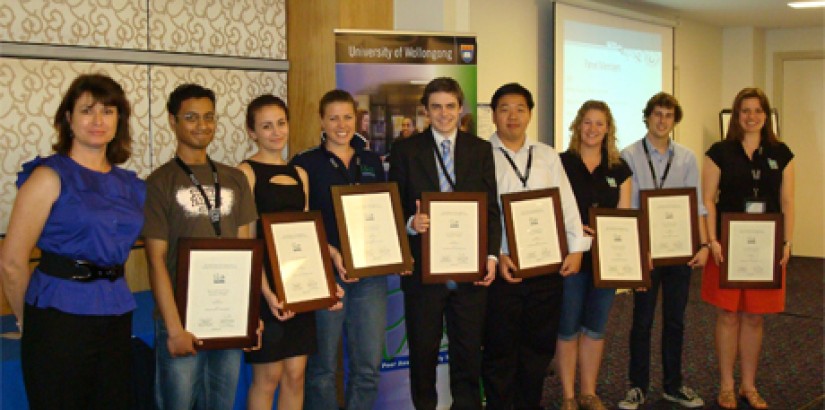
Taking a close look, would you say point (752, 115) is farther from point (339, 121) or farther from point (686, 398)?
point (339, 121)

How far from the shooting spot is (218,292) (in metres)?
2.95

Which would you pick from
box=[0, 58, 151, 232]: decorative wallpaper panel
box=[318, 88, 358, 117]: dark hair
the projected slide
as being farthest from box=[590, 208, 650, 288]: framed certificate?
the projected slide

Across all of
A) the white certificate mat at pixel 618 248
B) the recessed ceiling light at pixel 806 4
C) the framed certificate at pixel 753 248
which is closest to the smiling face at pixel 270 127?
the white certificate mat at pixel 618 248

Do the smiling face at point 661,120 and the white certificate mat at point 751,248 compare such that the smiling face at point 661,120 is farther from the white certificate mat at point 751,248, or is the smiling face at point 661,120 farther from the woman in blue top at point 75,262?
the woman in blue top at point 75,262

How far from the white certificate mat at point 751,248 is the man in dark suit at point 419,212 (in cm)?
150

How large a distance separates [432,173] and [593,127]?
98 centimetres

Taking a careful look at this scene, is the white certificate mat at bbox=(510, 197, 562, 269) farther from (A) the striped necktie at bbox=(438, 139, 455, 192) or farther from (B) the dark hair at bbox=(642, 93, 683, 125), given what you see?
(B) the dark hair at bbox=(642, 93, 683, 125)

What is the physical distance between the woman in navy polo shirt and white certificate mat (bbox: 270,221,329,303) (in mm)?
190

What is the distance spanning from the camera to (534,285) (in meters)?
3.85

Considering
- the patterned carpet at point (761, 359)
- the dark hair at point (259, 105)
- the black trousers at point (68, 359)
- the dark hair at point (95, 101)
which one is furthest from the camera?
the patterned carpet at point (761, 359)

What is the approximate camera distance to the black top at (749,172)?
14.4 feet

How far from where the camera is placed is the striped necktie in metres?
3.65

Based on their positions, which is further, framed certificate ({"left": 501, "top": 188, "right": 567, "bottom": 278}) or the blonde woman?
the blonde woman

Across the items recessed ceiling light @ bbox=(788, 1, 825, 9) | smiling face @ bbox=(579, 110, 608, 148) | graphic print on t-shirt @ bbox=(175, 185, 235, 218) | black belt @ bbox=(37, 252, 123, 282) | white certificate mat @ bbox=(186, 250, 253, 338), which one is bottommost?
white certificate mat @ bbox=(186, 250, 253, 338)
